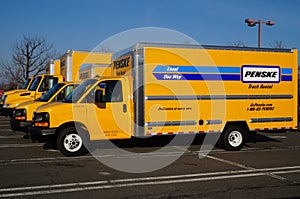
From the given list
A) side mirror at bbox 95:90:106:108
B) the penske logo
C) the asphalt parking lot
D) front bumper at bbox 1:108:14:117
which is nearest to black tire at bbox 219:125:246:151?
the asphalt parking lot

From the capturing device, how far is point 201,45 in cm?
1132

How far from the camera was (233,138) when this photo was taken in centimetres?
1187

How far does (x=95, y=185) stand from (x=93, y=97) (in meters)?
3.56

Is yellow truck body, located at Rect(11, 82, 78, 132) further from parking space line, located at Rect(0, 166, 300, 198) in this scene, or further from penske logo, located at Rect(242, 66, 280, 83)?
parking space line, located at Rect(0, 166, 300, 198)

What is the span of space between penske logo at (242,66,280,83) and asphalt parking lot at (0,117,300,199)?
2.20 metres

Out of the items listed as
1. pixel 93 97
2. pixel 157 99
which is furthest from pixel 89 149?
pixel 157 99

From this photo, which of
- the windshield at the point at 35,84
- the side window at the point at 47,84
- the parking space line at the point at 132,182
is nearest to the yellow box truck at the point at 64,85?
the side window at the point at 47,84

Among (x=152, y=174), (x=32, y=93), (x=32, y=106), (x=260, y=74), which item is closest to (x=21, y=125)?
(x=32, y=106)

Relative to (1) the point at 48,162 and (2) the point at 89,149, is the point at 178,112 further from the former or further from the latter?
(1) the point at 48,162

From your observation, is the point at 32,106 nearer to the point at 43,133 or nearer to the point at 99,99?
the point at 43,133

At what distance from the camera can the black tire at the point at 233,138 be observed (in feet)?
38.5

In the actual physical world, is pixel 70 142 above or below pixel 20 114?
below

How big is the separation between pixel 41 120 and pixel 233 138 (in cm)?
574

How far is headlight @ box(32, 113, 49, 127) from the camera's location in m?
10.2
